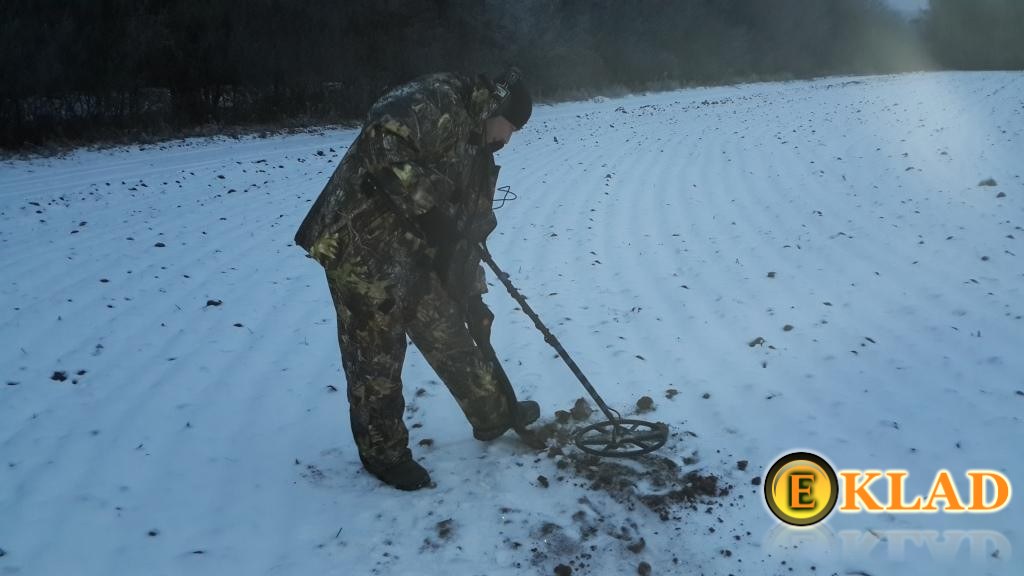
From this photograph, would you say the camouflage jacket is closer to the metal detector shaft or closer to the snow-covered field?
the metal detector shaft

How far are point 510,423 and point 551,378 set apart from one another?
2.67 feet

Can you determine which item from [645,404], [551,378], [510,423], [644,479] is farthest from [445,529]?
[551,378]

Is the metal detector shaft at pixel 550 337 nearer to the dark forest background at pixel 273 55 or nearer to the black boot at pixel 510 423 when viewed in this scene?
the black boot at pixel 510 423

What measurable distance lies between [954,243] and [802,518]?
13.5 ft

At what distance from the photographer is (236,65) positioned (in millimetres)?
19172

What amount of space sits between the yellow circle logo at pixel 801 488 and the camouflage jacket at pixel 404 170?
1.84m

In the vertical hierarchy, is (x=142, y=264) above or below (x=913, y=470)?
above

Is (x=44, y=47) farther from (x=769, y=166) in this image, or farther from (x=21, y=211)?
(x=769, y=166)

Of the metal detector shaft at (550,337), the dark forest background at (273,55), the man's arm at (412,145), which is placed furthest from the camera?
the dark forest background at (273,55)

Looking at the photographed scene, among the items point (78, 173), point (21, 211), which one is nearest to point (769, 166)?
point (21, 211)

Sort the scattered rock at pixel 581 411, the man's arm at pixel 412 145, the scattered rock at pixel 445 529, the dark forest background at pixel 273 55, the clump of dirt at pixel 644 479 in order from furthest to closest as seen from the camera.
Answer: the dark forest background at pixel 273 55 < the scattered rock at pixel 581 411 < the clump of dirt at pixel 644 479 < the scattered rock at pixel 445 529 < the man's arm at pixel 412 145

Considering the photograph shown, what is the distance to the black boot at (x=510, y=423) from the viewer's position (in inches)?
150

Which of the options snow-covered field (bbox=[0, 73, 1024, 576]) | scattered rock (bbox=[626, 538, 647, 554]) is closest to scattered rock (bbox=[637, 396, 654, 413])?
snow-covered field (bbox=[0, 73, 1024, 576])

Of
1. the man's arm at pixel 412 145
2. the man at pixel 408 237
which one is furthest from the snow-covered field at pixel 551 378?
the man's arm at pixel 412 145
